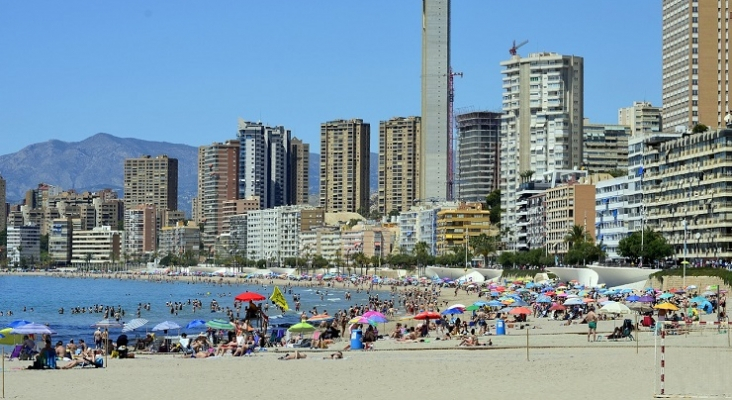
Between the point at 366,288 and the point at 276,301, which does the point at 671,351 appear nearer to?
the point at 276,301

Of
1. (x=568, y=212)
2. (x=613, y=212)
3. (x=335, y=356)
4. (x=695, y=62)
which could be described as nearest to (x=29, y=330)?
(x=335, y=356)

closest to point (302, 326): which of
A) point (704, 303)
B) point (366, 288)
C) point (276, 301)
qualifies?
point (276, 301)

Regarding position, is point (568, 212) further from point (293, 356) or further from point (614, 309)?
point (293, 356)

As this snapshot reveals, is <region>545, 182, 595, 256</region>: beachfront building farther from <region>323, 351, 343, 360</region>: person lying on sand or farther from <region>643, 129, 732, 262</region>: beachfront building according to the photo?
<region>323, 351, 343, 360</region>: person lying on sand

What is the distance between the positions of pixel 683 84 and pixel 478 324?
11424 centimetres

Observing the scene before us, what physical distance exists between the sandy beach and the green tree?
65175 millimetres

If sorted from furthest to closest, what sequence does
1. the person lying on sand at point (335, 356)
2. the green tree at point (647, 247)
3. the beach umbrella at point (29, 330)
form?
1. the green tree at point (647, 247)
2. the beach umbrella at point (29, 330)
3. the person lying on sand at point (335, 356)

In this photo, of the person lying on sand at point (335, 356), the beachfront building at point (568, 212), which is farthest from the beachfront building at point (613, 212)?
the person lying on sand at point (335, 356)

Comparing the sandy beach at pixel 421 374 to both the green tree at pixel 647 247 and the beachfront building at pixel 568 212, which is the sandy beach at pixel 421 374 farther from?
the beachfront building at pixel 568 212

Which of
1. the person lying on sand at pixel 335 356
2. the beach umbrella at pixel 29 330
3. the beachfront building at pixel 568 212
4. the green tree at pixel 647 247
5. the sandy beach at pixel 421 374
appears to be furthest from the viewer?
the beachfront building at pixel 568 212

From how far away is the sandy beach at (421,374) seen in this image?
95.1ft

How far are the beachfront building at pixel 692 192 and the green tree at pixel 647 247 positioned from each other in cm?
225

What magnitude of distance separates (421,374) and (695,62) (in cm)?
13632

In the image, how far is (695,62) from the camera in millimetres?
161500
